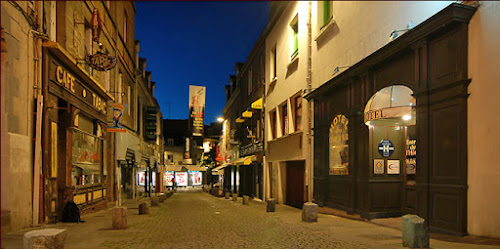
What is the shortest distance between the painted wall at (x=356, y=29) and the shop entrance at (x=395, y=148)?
1657 millimetres

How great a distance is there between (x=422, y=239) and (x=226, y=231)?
508cm

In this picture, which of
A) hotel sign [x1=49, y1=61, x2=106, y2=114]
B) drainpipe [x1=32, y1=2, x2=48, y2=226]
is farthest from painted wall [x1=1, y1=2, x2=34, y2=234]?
hotel sign [x1=49, y1=61, x2=106, y2=114]

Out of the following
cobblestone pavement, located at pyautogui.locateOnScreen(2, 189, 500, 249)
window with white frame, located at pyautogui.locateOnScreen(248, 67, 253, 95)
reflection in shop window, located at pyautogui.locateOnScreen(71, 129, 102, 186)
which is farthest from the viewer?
window with white frame, located at pyautogui.locateOnScreen(248, 67, 253, 95)

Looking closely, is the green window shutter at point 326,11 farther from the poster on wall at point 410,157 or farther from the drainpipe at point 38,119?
→ the drainpipe at point 38,119

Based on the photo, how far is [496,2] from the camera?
742 cm

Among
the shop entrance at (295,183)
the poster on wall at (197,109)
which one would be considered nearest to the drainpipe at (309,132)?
the shop entrance at (295,183)

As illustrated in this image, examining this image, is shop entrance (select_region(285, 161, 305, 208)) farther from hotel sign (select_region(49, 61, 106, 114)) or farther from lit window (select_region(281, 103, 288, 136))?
hotel sign (select_region(49, 61, 106, 114))

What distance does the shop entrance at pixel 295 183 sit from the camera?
17531mm

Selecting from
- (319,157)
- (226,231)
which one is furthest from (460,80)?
(319,157)

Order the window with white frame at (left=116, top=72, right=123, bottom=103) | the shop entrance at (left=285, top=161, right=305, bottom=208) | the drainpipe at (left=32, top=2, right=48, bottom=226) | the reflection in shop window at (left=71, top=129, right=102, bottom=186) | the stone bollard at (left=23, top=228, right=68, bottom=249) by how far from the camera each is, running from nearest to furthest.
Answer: the stone bollard at (left=23, top=228, right=68, bottom=249) → the drainpipe at (left=32, top=2, right=48, bottom=226) → the reflection in shop window at (left=71, top=129, right=102, bottom=186) → the shop entrance at (left=285, top=161, right=305, bottom=208) → the window with white frame at (left=116, top=72, right=123, bottom=103)

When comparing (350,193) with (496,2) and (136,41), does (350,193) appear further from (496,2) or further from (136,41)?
(136,41)

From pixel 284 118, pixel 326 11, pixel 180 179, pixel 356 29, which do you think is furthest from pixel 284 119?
pixel 180 179

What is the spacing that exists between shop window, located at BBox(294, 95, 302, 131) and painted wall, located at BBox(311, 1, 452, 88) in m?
2.20

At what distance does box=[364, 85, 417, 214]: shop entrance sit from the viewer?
11.1 m
